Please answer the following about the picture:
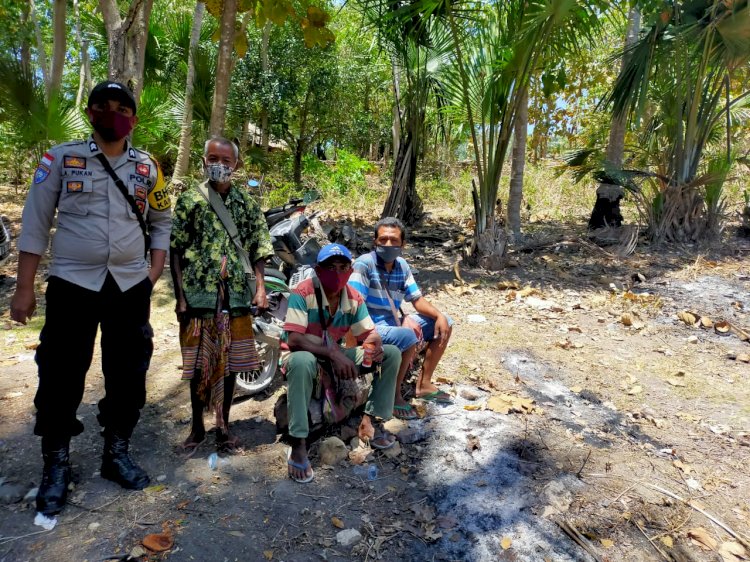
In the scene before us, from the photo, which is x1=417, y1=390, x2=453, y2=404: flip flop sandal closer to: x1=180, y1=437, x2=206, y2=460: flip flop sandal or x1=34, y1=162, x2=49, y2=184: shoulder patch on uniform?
x1=180, y1=437, x2=206, y2=460: flip flop sandal

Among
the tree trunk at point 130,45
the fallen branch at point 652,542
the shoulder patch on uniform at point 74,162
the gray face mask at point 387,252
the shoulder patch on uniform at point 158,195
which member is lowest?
the fallen branch at point 652,542

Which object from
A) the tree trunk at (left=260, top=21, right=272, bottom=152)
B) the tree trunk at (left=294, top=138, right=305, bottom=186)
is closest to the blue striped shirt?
the tree trunk at (left=260, top=21, right=272, bottom=152)

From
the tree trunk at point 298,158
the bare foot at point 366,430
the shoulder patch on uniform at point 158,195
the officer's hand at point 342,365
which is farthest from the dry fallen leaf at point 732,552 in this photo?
the tree trunk at point 298,158

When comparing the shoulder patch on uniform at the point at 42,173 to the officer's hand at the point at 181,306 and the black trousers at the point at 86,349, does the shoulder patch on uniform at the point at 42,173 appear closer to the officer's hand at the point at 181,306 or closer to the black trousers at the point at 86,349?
the black trousers at the point at 86,349

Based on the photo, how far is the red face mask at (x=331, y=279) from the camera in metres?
3.00

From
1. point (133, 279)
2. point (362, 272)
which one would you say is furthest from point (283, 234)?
point (133, 279)

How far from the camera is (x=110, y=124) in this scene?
236 centimetres

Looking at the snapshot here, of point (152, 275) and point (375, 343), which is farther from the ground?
point (152, 275)

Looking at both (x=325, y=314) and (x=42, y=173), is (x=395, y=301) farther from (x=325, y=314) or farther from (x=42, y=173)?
(x=42, y=173)

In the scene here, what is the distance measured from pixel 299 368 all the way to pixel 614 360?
3022 millimetres

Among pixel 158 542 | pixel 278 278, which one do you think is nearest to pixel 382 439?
pixel 158 542

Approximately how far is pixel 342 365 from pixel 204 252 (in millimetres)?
959

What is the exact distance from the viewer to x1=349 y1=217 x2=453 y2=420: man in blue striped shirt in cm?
343

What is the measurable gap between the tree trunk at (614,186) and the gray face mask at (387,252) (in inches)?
260
